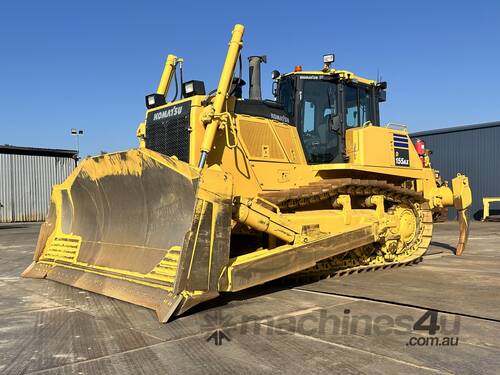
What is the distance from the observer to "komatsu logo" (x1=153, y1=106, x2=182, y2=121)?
23.6 ft

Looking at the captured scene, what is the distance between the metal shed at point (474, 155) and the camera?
24.5m

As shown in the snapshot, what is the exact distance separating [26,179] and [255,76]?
23.8m

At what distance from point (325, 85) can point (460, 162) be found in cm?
2004

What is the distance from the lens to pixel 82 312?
18.4 feet

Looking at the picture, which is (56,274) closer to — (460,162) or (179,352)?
(179,352)

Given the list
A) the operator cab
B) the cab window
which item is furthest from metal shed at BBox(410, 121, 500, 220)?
the operator cab

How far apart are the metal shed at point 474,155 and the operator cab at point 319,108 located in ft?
61.9

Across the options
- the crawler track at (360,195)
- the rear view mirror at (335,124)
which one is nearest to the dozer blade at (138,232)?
the crawler track at (360,195)

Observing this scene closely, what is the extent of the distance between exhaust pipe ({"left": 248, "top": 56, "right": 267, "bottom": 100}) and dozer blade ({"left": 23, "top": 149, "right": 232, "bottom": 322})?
285 centimetres

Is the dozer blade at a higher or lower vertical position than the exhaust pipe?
lower

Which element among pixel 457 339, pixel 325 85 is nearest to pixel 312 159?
pixel 325 85

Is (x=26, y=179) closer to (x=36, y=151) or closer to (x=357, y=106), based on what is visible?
(x=36, y=151)

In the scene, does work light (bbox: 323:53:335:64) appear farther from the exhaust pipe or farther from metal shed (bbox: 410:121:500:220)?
metal shed (bbox: 410:121:500:220)

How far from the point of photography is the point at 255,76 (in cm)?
845
